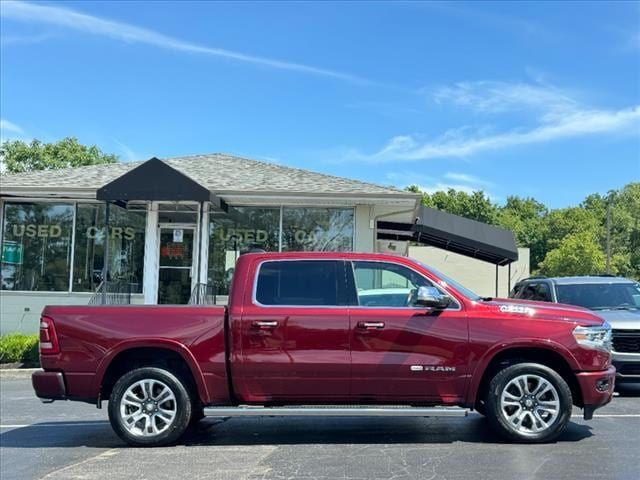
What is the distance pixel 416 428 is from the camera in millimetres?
7094

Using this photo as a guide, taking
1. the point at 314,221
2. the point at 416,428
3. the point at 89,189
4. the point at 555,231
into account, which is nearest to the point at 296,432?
the point at 416,428

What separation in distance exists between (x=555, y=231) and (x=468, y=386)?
7868 centimetres

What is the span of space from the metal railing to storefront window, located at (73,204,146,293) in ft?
0.91

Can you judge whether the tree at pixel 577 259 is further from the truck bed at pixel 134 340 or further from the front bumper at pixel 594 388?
Result: the truck bed at pixel 134 340

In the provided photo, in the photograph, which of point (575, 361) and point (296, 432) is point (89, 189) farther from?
Result: point (575, 361)

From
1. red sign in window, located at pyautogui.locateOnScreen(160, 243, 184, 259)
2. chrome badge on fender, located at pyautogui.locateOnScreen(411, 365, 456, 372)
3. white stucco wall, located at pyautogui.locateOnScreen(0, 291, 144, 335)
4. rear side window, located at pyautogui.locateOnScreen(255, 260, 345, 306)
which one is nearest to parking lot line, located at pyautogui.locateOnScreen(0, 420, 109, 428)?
rear side window, located at pyautogui.locateOnScreen(255, 260, 345, 306)

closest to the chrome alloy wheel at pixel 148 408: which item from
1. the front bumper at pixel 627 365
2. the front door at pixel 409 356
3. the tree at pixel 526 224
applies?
the front door at pixel 409 356

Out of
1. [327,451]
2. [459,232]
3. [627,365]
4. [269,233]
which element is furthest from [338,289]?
[459,232]

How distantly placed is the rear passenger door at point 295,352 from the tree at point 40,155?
35969 millimetres

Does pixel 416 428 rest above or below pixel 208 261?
below

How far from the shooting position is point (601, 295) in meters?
10.3

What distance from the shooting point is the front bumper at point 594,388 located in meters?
6.11

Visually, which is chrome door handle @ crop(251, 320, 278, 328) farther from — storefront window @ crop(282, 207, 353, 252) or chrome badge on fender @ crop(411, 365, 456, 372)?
storefront window @ crop(282, 207, 353, 252)

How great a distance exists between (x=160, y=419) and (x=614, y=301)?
741 cm
